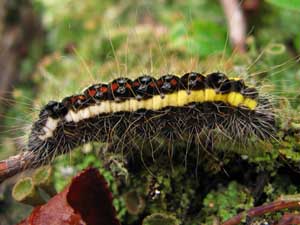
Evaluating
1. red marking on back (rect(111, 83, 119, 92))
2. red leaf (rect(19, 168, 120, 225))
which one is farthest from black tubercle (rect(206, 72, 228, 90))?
red leaf (rect(19, 168, 120, 225))

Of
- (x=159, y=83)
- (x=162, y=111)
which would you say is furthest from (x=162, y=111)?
(x=159, y=83)

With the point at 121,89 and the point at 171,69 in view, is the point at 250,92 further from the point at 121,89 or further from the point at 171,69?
the point at 121,89

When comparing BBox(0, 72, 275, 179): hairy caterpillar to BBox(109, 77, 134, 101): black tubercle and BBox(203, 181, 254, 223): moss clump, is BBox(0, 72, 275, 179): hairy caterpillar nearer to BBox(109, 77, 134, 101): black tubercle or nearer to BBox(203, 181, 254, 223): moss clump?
BBox(109, 77, 134, 101): black tubercle

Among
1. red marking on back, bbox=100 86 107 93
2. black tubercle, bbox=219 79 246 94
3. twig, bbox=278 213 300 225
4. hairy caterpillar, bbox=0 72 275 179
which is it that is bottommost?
twig, bbox=278 213 300 225

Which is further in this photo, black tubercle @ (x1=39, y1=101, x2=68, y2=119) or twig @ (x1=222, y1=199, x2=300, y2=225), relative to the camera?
black tubercle @ (x1=39, y1=101, x2=68, y2=119)

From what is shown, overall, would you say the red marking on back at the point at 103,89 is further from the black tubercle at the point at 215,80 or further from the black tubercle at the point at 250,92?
the black tubercle at the point at 250,92

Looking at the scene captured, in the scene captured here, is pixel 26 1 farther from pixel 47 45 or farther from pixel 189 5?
pixel 189 5

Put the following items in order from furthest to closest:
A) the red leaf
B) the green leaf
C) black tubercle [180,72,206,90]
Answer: the green leaf → black tubercle [180,72,206,90] → the red leaf

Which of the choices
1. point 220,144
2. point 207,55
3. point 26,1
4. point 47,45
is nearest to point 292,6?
point 207,55

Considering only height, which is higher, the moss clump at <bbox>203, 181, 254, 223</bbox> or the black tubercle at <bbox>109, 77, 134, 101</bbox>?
the black tubercle at <bbox>109, 77, 134, 101</bbox>
